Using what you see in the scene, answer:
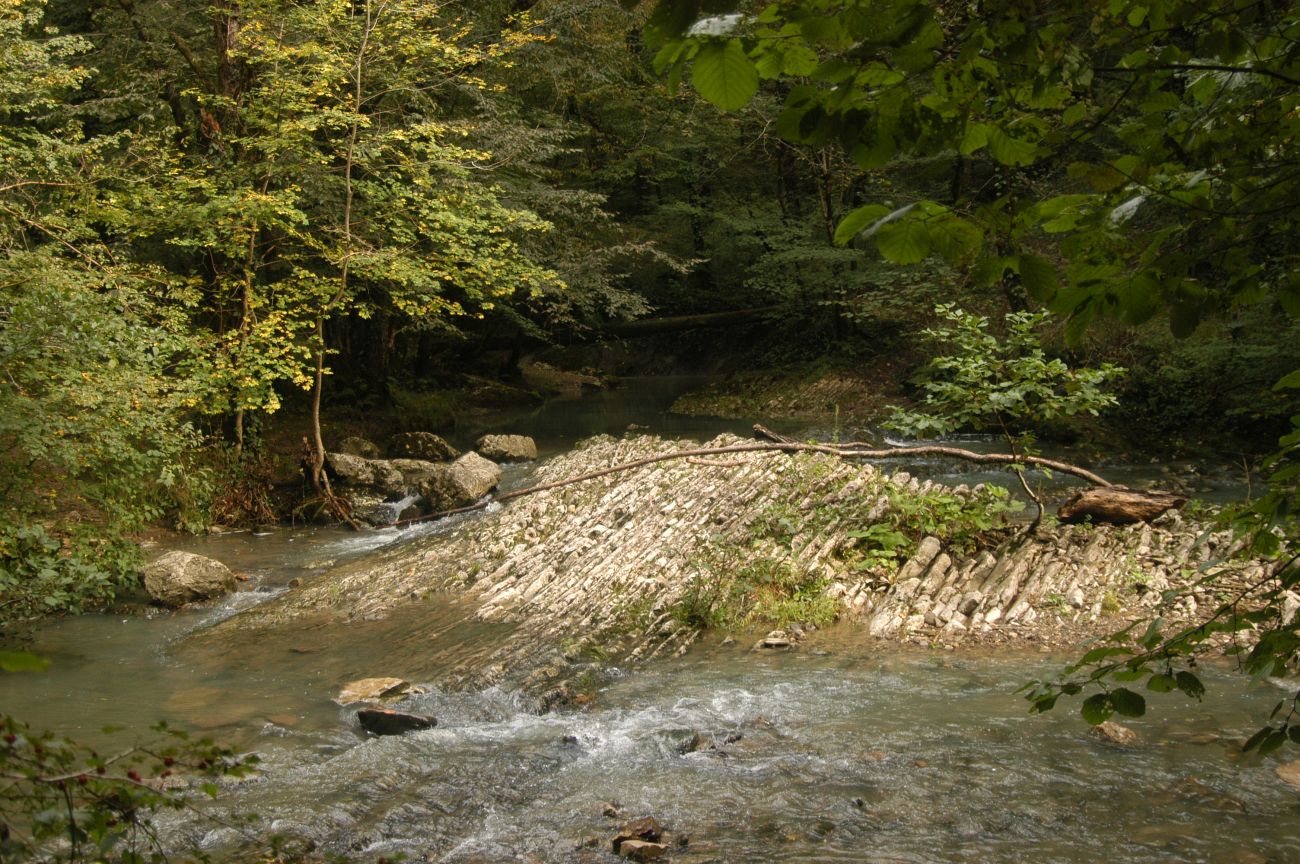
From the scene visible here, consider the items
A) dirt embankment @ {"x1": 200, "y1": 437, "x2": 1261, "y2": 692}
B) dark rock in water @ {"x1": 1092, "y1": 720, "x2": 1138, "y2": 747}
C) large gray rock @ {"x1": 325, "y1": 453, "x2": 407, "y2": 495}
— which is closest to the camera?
dark rock in water @ {"x1": 1092, "y1": 720, "x2": 1138, "y2": 747}

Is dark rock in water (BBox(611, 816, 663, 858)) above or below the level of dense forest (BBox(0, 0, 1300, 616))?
below

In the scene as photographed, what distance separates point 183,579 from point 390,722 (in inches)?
Answer: 156

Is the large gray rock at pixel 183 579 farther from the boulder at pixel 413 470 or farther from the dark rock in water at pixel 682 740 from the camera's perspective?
the dark rock in water at pixel 682 740

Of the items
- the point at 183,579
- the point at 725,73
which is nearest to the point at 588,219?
the point at 183,579

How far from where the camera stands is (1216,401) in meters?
12.8

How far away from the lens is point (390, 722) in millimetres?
5312

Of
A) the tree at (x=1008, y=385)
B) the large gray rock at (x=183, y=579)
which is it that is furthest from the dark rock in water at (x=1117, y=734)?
the large gray rock at (x=183, y=579)

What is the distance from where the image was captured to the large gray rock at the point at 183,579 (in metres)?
8.11

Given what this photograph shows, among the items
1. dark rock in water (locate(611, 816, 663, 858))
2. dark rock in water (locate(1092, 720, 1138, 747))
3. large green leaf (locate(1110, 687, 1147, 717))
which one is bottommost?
dark rock in water (locate(1092, 720, 1138, 747))

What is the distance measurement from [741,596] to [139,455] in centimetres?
493

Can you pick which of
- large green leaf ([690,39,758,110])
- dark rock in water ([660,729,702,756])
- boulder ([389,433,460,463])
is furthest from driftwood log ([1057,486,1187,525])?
boulder ([389,433,460,463])

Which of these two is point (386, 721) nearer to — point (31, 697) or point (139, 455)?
point (31, 697)

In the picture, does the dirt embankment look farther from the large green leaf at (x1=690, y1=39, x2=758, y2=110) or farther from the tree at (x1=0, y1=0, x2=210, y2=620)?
the large green leaf at (x1=690, y1=39, x2=758, y2=110)

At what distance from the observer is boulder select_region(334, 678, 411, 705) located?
5845 millimetres
